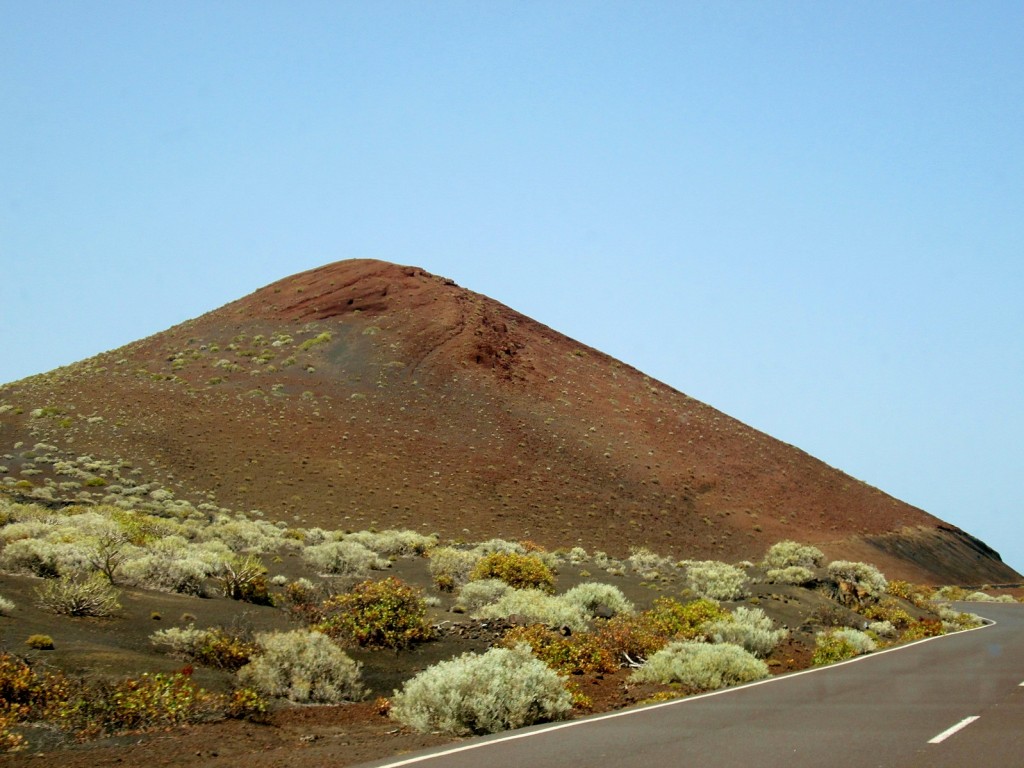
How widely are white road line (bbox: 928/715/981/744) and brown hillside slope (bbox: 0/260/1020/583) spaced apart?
3993 centimetres

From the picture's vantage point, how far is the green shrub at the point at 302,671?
12.8m

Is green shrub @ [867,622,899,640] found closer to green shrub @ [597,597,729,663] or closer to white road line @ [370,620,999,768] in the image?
green shrub @ [597,597,729,663]

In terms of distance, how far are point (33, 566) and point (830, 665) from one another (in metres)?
→ 13.4

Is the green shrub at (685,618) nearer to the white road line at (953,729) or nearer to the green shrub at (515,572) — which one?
the green shrub at (515,572)

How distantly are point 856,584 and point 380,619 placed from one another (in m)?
18.1

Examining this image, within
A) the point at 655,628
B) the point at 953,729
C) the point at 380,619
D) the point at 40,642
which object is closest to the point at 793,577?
the point at 655,628

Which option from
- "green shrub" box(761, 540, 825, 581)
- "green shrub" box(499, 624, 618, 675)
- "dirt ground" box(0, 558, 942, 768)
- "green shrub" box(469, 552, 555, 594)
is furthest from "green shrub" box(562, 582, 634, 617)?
"green shrub" box(761, 540, 825, 581)

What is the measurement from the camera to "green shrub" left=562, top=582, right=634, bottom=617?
22.0 m

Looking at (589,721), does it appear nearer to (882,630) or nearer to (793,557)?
(882,630)

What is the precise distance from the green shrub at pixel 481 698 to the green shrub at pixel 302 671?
4.51 feet

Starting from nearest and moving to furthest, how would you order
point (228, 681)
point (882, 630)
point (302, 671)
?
1. point (228, 681)
2. point (302, 671)
3. point (882, 630)

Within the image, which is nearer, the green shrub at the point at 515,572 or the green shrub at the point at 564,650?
the green shrub at the point at 564,650

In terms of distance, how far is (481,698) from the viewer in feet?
36.0

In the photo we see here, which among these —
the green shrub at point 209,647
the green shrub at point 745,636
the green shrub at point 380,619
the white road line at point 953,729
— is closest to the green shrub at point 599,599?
the green shrub at point 745,636
